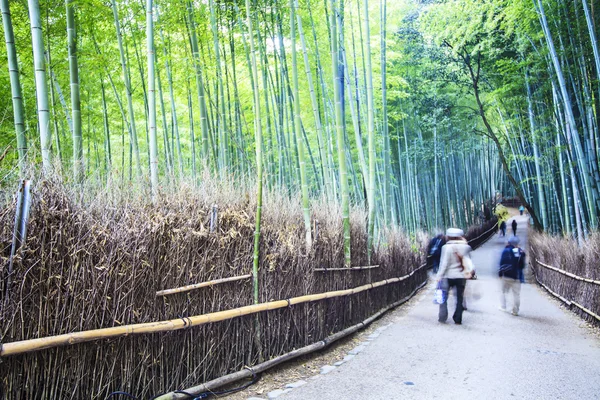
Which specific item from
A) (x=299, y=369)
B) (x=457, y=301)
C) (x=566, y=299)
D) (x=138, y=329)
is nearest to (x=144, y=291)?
(x=138, y=329)

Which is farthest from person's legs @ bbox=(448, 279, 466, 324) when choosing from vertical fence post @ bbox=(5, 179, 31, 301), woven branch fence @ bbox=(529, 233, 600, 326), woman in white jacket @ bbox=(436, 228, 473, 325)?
vertical fence post @ bbox=(5, 179, 31, 301)

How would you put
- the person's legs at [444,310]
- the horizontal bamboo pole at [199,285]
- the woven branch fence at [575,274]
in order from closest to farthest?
the horizontal bamboo pole at [199,285] → the person's legs at [444,310] → the woven branch fence at [575,274]

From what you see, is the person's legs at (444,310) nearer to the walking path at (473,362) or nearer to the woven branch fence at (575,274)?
the walking path at (473,362)

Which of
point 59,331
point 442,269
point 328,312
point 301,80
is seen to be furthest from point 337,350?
point 301,80

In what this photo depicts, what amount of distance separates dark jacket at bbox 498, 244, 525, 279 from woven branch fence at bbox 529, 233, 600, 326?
2.46 ft

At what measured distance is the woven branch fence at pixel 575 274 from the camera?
5.84 meters

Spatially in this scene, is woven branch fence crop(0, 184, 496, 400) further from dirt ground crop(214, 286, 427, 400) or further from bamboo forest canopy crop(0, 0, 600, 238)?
bamboo forest canopy crop(0, 0, 600, 238)

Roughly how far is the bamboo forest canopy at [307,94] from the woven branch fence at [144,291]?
1.00 ft

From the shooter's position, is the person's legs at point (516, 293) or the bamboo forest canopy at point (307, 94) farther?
the person's legs at point (516, 293)

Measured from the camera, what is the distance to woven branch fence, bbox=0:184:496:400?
2.08 meters

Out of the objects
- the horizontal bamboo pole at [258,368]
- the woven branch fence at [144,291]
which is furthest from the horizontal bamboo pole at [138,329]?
the horizontal bamboo pole at [258,368]

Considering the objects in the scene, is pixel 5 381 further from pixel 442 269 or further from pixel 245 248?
pixel 442 269

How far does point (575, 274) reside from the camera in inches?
275

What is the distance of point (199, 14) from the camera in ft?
17.8
